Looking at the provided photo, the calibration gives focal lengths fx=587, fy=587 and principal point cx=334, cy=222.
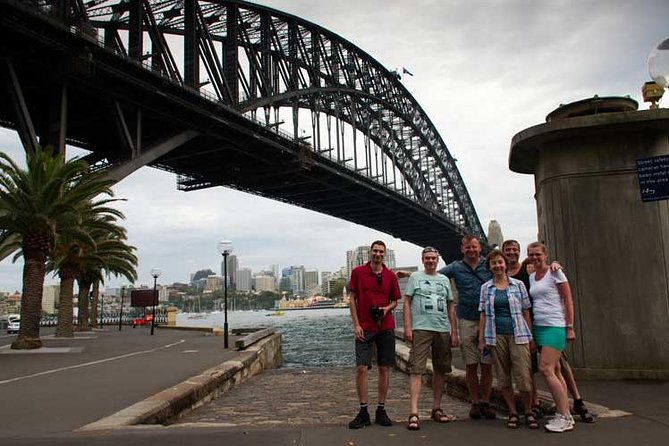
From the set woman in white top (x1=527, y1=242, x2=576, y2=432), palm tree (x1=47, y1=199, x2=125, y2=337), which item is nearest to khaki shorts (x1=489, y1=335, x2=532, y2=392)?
woman in white top (x1=527, y1=242, x2=576, y2=432)

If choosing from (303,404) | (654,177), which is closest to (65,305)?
(303,404)

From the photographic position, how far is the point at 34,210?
18.4m

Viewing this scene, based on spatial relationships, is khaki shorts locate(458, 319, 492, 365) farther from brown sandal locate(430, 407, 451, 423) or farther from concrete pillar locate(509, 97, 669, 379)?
concrete pillar locate(509, 97, 669, 379)

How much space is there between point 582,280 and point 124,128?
2287cm

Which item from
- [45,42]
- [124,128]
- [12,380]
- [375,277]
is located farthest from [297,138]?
[375,277]

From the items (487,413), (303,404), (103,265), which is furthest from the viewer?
(103,265)

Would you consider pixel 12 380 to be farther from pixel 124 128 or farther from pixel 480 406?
pixel 124 128

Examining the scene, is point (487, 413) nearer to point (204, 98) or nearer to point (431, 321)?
point (431, 321)

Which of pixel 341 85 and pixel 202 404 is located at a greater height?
pixel 341 85

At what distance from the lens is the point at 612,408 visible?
5.16 meters

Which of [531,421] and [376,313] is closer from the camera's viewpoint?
[531,421]

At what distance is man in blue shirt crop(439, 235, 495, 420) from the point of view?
5328 mm

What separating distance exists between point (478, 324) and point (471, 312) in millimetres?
126

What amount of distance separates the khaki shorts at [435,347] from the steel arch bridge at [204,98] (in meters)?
19.8
